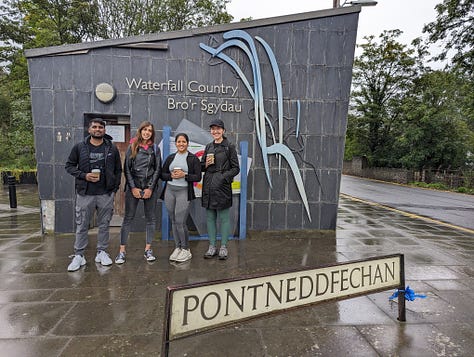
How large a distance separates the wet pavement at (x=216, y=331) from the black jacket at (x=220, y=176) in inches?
34.8

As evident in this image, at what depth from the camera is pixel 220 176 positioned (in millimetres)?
4363

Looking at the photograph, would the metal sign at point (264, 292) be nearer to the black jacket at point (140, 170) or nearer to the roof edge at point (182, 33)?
Answer: the black jacket at point (140, 170)

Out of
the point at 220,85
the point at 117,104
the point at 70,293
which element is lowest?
the point at 70,293

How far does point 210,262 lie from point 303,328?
192 cm

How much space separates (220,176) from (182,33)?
306 cm

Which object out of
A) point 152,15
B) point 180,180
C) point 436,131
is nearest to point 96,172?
point 180,180

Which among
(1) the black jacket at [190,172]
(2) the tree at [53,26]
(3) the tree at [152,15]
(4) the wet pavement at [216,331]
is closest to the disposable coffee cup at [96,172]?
(1) the black jacket at [190,172]

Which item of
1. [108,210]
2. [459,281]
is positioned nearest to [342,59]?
[459,281]

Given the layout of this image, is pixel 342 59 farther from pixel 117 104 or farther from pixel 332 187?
pixel 117 104

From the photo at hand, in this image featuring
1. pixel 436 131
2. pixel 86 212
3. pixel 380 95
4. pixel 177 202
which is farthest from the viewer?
pixel 380 95

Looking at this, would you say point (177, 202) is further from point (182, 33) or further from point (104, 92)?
point (182, 33)

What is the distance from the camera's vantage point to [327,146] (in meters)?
6.18

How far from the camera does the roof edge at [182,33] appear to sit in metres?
5.37

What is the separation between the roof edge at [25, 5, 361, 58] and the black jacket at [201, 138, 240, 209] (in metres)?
2.61
